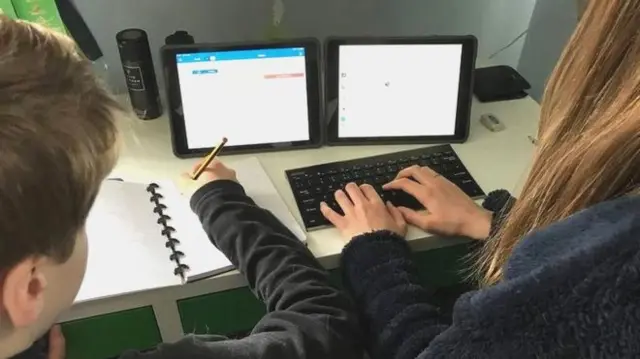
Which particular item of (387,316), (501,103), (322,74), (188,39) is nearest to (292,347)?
(387,316)

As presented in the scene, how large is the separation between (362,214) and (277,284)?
19 cm

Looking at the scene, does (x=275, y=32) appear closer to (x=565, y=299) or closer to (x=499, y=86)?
(x=499, y=86)

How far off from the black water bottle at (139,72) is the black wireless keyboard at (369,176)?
0.29 m

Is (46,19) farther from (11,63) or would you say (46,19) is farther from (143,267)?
(11,63)

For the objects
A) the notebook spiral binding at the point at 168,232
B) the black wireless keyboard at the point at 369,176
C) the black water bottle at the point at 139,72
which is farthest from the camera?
the black water bottle at the point at 139,72

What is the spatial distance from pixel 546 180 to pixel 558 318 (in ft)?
0.67

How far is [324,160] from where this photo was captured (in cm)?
130

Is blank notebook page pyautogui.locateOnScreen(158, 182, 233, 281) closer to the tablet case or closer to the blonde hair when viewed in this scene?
the blonde hair

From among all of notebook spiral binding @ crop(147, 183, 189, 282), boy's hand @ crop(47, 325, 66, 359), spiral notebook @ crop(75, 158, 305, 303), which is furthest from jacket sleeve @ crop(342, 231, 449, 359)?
boy's hand @ crop(47, 325, 66, 359)

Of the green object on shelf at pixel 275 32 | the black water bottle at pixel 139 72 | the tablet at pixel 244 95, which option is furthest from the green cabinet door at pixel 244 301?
the green object on shelf at pixel 275 32

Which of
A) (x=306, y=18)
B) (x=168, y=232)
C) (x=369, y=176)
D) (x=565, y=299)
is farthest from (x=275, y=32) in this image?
(x=565, y=299)

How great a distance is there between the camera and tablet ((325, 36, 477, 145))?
1271 mm

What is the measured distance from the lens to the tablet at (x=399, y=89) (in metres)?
1.27

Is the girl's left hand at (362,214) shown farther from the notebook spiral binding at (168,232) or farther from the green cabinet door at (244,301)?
the notebook spiral binding at (168,232)
